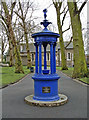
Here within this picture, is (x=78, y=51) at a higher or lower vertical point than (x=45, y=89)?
higher

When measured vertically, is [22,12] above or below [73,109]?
above

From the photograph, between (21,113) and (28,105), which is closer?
(21,113)

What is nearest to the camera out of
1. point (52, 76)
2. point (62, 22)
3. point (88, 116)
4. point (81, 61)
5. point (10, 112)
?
point (88, 116)

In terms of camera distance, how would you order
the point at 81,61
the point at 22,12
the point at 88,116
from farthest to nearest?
the point at 22,12 < the point at 81,61 < the point at 88,116

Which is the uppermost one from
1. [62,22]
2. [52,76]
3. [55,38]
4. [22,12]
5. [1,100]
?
[22,12]

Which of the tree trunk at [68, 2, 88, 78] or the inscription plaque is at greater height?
the tree trunk at [68, 2, 88, 78]

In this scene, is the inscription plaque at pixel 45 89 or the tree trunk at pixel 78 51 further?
the tree trunk at pixel 78 51

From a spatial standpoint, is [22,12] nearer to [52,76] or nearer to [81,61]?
[81,61]

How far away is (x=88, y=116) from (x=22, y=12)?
32.2 meters

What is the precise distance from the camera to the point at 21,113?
6340 mm

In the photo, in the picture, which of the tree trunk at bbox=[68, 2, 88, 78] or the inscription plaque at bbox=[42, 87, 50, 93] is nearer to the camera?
the inscription plaque at bbox=[42, 87, 50, 93]

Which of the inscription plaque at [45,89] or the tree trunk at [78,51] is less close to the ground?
the tree trunk at [78,51]

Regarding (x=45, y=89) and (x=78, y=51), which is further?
(x=78, y=51)

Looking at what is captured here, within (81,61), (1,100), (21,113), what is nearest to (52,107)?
(21,113)
